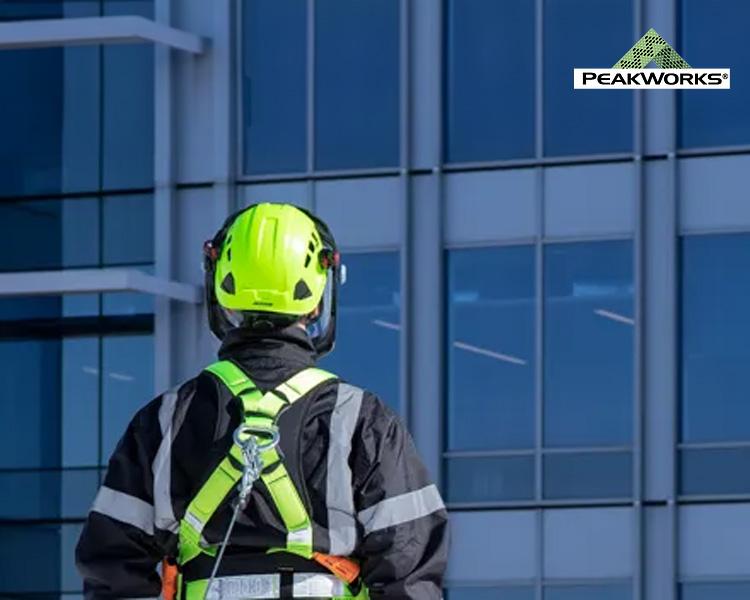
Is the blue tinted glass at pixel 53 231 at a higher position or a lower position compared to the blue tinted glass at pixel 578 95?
lower

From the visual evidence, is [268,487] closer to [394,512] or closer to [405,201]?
[394,512]

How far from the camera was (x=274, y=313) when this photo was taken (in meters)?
5.56

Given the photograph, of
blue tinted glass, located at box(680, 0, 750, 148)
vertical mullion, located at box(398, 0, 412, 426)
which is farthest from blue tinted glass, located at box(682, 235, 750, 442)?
vertical mullion, located at box(398, 0, 412, 426)

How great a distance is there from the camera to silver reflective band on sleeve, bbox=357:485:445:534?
537cm

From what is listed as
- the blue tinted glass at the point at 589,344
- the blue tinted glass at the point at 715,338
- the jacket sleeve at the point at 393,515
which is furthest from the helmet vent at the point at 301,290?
the blue tinted glass at the point at 589,344

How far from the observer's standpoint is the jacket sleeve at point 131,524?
18.0ft

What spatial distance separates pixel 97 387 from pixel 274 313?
700 inches

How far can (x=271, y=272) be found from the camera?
18.2 ft

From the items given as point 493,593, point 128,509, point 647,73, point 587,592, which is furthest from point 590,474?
point 128,509

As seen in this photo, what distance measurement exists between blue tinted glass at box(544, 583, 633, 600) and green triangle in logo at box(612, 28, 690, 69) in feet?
13.5

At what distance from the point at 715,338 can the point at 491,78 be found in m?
2.77

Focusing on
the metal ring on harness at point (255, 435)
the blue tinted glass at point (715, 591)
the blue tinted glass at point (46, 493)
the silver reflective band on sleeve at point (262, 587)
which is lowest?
the blue tinted glass at point (715, 591)

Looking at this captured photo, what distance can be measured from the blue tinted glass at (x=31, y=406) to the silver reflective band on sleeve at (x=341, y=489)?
1791 centimetres

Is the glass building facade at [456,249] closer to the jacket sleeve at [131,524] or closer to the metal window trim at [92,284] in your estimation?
the metal window trim at [92,284]
